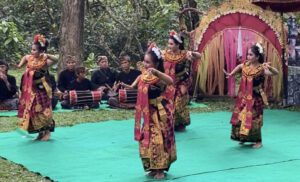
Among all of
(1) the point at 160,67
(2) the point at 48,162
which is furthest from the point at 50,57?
(1) the point at 160,67

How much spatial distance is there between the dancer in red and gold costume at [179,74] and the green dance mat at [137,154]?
0.21 meters

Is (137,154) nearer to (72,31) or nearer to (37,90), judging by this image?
(37,90)

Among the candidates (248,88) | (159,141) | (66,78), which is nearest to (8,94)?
(66,78)

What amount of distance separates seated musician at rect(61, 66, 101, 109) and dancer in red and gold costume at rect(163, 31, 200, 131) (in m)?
2.36

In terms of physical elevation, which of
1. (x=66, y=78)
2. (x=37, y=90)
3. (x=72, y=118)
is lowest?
(x=72, y=118)

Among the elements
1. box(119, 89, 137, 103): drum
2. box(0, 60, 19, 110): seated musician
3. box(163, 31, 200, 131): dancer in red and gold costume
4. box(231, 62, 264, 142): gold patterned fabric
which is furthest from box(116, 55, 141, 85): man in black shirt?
box(231, 62, 264, 142): gold patterned fabric

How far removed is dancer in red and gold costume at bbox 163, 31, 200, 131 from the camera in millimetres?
7188

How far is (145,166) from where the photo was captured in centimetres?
522

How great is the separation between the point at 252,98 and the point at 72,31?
554 cm

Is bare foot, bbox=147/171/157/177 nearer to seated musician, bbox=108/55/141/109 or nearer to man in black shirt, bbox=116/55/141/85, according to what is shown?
seated musician, bbox=108/55/141/109

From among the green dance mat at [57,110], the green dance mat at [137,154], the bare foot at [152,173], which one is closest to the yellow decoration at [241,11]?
the green dance mat at [57,110]

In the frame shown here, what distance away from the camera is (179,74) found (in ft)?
24.2

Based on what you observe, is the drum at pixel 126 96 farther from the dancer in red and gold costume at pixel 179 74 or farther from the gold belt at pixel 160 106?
the gold belt at pixel 160 106

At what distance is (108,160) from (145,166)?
31.7 inches
